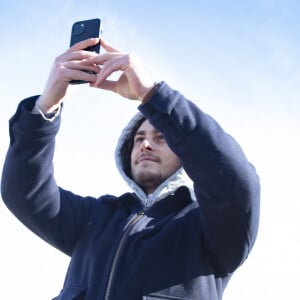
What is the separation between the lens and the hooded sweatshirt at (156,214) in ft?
6.48

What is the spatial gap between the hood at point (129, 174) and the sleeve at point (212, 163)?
0.48 metres

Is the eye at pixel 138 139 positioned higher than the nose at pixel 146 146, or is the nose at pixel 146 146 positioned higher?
the eye at pixel 138 139

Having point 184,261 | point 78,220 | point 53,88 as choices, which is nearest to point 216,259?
point 184,261

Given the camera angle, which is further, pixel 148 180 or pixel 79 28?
pixel 148 180

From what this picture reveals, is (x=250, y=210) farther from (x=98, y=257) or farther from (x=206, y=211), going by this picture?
(x=98, y=257)

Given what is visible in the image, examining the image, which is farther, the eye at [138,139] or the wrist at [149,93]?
the eye at [138,139]

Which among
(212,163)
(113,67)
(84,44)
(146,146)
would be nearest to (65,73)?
(84,44)

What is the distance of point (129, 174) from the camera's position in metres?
3.00

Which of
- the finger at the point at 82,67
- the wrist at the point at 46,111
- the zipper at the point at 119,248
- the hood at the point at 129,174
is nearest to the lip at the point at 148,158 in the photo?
the hood at the point at 129,174

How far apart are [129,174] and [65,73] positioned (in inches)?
38.5

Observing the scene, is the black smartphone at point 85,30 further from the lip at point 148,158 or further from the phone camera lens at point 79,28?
the lip at point 148,158

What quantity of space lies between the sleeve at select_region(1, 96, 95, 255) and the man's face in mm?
380

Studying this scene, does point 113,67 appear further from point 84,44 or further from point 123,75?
point 84,44

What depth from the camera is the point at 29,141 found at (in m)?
2.37
